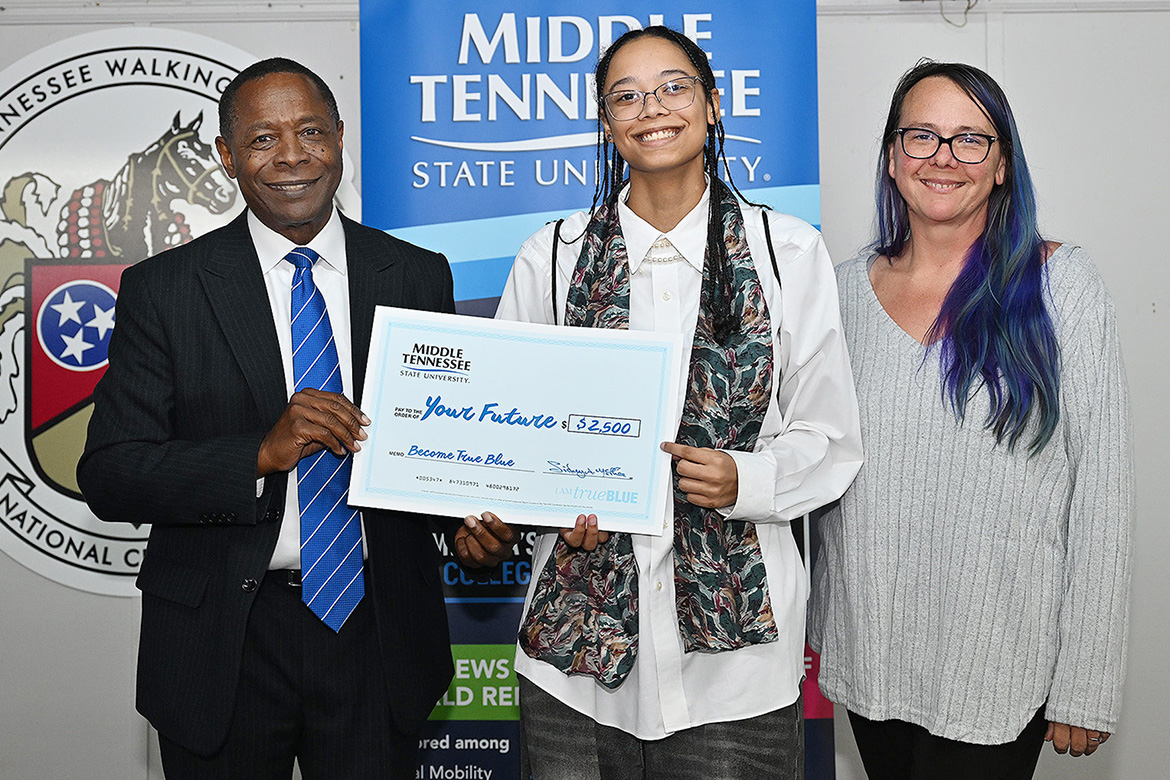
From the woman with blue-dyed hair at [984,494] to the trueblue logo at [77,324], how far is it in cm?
252

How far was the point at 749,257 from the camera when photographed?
5.84 feet

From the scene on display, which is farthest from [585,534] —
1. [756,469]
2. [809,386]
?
[809,386]

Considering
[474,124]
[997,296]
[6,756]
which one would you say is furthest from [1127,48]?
[6,756]

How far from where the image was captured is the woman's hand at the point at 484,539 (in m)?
1.77

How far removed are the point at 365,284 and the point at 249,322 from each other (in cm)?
24

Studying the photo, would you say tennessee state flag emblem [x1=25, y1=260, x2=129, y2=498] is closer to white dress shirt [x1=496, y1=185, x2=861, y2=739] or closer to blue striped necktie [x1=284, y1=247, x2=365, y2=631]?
blue striped necktie [x1=284, y1=247, x2=365, y2=631]

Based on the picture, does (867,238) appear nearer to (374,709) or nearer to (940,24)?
(940,24)

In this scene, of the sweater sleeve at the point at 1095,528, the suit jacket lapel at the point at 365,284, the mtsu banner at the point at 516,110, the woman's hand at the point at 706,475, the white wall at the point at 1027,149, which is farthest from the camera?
the white wall at the point at 1027,149

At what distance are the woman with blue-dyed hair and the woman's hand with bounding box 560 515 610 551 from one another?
555 millimetres

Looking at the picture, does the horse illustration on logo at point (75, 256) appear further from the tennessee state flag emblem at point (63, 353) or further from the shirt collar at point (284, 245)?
the shirt collar at point (284, 245)

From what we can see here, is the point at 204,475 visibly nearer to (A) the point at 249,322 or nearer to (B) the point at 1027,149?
(A) the point at 249,322

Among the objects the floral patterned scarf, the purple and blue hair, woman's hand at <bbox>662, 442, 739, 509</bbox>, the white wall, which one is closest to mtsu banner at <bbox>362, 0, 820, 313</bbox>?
the white wall

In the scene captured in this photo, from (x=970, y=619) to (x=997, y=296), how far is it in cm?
63

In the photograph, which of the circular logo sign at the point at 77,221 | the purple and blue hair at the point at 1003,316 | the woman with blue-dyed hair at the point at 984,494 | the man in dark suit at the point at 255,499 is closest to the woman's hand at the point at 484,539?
the man in dark suit at the point at 255,499
